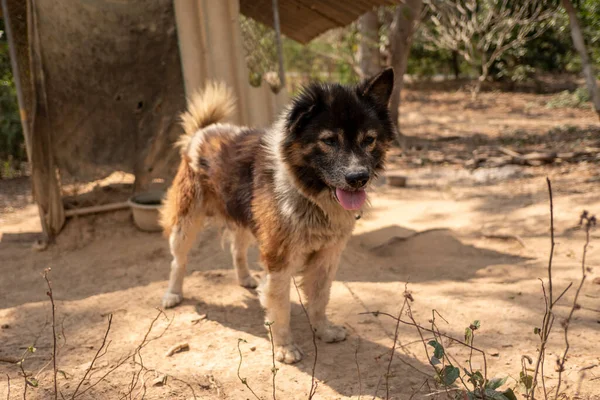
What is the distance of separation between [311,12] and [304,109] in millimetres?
4537

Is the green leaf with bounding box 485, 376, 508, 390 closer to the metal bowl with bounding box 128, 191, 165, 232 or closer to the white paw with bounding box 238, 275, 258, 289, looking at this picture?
the white paw with bounding box 238, 275, 258, 289

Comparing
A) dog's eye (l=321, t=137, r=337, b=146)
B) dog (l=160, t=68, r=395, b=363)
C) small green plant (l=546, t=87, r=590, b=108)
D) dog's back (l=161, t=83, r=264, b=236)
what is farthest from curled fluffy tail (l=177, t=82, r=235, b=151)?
small green plant (l=546, t=87, r=590, b=108)

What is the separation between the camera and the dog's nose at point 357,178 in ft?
9.97

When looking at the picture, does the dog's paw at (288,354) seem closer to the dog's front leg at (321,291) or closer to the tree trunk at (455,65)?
the dog's front leg at (321,291)

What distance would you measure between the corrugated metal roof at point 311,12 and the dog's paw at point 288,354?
4505 mm

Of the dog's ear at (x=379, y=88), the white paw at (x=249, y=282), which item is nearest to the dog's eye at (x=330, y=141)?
the dog's ear at (x=379, y=88)

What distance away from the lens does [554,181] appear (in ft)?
24.4

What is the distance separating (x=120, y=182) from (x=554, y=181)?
19.2 feet

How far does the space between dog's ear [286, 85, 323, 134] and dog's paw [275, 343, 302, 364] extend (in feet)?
4.88

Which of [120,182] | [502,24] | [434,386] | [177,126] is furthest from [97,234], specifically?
[502,24]

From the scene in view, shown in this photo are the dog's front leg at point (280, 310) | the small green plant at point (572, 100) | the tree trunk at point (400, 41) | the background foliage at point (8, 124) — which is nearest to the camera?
the dog's front leg at point (280, 310)

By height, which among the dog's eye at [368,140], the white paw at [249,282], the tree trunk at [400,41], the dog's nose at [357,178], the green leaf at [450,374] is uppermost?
the tree trunk at [400,41]

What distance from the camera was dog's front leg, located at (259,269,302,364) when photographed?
3.54 meters

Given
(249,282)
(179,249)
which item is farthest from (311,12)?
(179,249)
